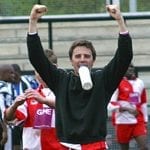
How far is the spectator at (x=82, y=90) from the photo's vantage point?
15.6 ft

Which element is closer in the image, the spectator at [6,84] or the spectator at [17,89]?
the spectator at [6,84]

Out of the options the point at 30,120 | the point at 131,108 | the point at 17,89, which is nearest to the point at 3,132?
the point at 17,89

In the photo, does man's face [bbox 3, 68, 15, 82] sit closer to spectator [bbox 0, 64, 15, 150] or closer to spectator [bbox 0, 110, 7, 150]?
spectator [bbox 0, 64, 15, 150]

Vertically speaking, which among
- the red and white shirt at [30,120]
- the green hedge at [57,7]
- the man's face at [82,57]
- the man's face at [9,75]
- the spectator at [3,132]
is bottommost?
the spectator at [3,132]

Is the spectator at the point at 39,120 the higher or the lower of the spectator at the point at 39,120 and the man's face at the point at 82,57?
the lower

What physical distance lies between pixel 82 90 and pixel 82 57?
23 cm

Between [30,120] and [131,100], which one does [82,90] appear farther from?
[131,100]

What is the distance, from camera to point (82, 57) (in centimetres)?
484

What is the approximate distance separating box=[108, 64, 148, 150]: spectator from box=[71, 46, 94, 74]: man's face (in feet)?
16.3

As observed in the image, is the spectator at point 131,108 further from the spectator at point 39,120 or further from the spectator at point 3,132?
the spectator at point 39,120

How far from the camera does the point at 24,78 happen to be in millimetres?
9289

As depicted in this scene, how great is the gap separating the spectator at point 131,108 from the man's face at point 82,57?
16.3ft

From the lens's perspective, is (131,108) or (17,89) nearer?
(17,89)

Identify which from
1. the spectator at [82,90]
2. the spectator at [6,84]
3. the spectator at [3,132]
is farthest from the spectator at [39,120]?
the spectator at [6,84]
